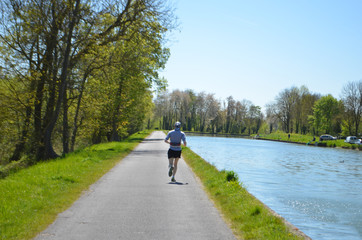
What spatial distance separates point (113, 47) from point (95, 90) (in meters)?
4.21

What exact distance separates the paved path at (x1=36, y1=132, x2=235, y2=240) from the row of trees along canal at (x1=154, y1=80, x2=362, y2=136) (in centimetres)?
7010

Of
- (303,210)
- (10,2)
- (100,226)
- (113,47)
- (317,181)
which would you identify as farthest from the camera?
(113,47)

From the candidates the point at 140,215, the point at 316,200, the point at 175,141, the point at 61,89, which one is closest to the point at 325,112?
the point at 316,200

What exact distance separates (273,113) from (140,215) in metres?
95.7

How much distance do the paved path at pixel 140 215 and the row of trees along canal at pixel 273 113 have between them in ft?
230

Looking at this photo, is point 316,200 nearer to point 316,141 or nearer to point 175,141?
point 175,141

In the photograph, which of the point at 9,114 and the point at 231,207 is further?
the point at 9,114

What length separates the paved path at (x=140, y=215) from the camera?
5836mm

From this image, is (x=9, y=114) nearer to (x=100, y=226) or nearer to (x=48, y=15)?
(x=48, y=15)

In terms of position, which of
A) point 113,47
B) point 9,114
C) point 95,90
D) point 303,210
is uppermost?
point 113,47

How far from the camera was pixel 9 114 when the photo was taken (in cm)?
1911

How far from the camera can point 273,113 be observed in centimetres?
9875

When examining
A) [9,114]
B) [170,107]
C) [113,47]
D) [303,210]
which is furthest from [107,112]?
[170,107]

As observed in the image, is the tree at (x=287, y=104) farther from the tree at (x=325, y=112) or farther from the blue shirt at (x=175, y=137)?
the blue shirt at (x=175, y=137)
